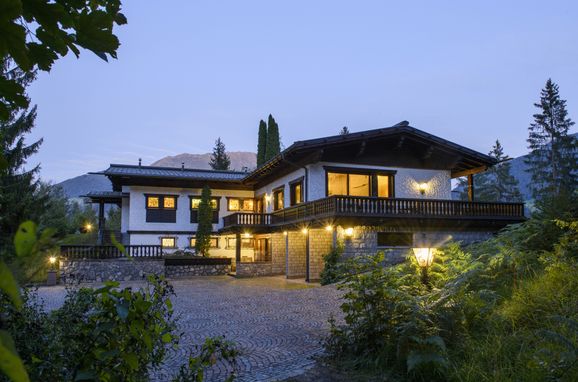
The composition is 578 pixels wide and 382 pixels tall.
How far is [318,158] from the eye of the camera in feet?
63.3

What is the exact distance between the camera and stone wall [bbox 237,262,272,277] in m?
21.3

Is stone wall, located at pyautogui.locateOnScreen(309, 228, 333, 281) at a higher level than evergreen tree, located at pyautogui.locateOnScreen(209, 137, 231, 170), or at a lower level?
lower

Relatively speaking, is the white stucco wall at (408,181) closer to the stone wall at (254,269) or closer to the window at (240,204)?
the stone wall at (254,269)

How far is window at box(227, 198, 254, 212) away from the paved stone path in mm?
11702

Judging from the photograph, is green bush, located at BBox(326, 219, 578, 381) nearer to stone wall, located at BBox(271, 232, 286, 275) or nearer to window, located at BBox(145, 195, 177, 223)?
stone wall, located at BBox(271, 232, 286, 275)

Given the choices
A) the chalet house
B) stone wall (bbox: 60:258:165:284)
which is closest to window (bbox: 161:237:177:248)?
the chalet house

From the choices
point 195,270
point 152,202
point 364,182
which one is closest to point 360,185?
point 364,182

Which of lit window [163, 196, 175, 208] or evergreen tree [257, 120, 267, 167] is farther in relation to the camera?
evergreen tree [257, 120, 267, 167]

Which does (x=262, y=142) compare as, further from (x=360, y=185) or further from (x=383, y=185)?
(x=383, y=185)

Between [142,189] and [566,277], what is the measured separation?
2372 cm

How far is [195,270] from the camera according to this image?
22.4 metres

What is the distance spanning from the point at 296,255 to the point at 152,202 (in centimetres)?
1074

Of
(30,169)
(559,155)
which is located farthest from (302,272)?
(559,155)

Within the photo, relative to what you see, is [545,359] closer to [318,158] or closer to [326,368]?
[326,368]
